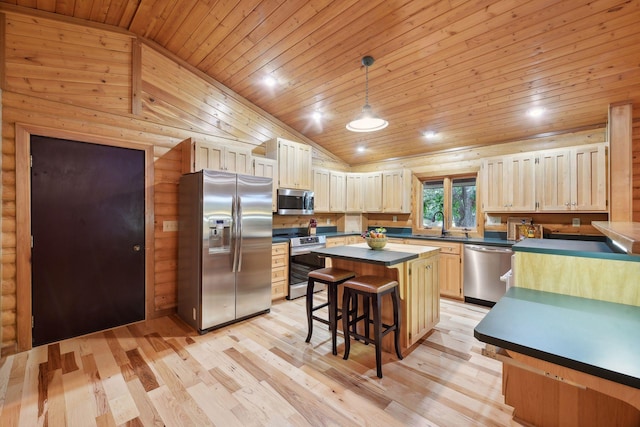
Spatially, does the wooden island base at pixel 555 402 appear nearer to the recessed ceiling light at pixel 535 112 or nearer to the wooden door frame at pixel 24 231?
the recessed ceiling light at pixel 535 112

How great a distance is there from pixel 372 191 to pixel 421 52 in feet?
9.58

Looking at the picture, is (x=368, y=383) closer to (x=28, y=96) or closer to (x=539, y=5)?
(x=539, y=5)

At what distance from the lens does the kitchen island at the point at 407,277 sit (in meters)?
2.59

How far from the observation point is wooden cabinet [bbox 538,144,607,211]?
333cm

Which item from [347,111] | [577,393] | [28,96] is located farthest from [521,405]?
[28,96]

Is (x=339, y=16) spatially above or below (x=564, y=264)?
above

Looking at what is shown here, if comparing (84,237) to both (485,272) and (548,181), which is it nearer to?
(485,272)

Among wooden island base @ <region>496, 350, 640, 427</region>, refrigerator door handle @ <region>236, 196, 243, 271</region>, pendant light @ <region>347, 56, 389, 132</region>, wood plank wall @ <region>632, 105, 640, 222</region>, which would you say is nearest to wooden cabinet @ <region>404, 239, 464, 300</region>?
wood plank wall @ <region>632, 105, 640, 222</region>

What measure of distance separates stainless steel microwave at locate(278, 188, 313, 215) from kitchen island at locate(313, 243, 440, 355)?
65.0 inches

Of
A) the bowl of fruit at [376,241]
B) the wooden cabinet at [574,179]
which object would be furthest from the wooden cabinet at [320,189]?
the wooden cabinet at [574,179]

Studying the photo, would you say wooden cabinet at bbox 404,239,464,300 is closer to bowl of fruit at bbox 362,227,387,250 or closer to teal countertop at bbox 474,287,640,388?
bowl of fruit at bbox 362,227,387,250

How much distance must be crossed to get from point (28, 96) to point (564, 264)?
477cm

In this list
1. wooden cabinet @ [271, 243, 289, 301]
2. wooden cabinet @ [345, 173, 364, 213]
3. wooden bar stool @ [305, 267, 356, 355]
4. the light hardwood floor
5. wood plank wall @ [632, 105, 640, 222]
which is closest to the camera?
the light hardwood floor

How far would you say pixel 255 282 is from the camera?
358 centimetres
